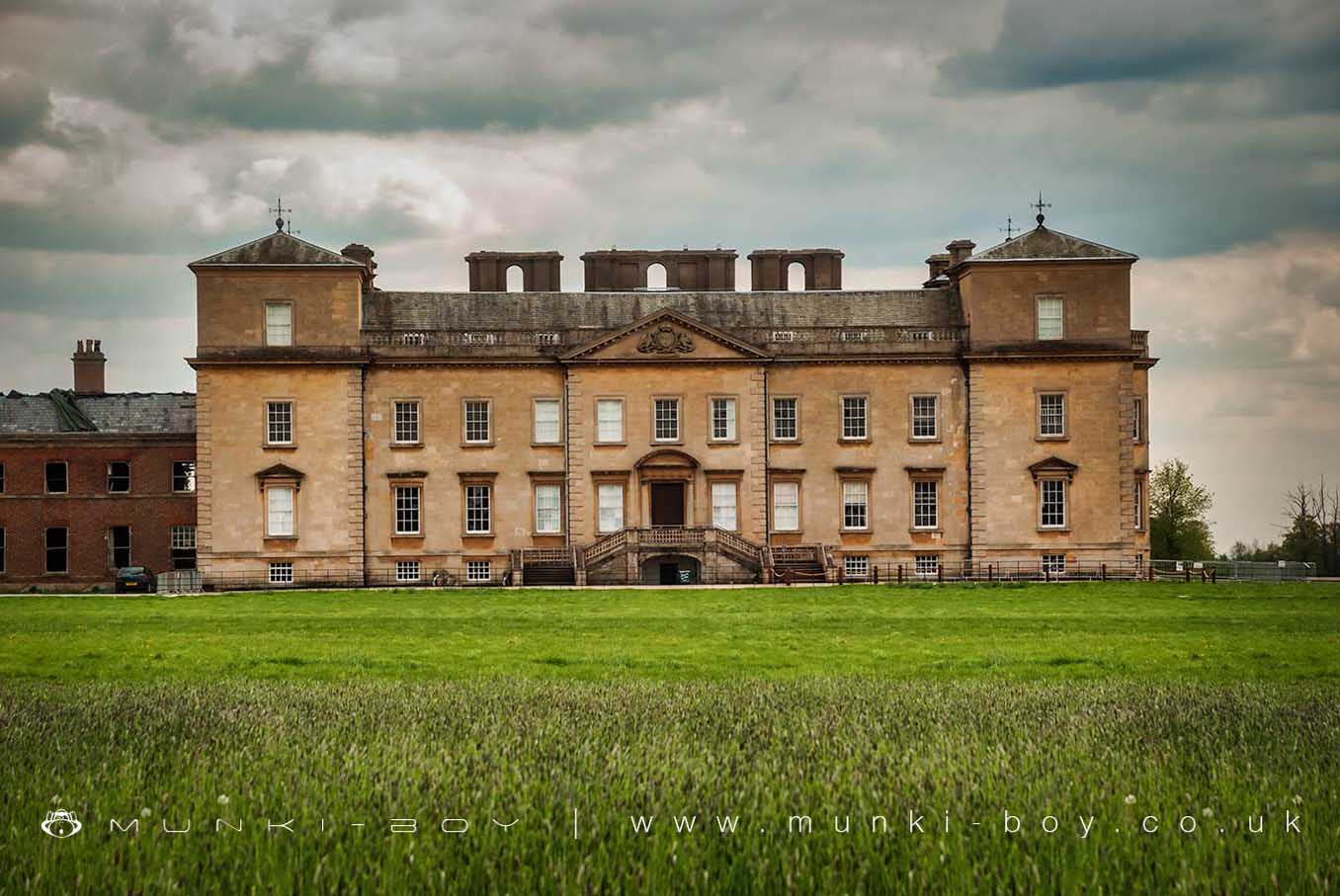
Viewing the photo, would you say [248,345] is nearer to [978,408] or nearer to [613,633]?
[978,408]

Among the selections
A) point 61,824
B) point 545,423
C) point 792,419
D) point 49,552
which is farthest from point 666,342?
point 61,824

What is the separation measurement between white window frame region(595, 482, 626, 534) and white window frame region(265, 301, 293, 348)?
12.0m

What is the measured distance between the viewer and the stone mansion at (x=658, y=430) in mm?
51062

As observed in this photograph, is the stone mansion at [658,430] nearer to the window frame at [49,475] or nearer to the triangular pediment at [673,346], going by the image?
the triangular pediment at [673,346]

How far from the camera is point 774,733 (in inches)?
466

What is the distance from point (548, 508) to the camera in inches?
2047

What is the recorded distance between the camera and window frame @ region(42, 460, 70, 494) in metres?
56.5

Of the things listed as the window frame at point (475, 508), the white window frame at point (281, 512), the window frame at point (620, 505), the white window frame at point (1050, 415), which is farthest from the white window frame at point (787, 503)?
the white window frame at point (281, 512)

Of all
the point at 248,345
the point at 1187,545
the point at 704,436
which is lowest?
the point at 1187,545

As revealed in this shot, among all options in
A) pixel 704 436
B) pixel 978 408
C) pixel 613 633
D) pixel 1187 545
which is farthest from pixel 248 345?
pixel 1187 545

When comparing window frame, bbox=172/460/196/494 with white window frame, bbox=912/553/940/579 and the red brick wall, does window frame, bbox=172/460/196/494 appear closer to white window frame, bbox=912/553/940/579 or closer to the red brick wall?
the red brick wall

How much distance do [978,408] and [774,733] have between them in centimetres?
4170

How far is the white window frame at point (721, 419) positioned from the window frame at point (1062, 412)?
10.7m

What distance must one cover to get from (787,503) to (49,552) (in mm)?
28340
